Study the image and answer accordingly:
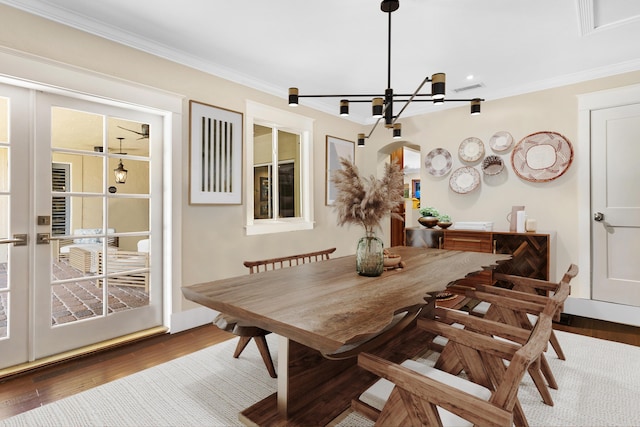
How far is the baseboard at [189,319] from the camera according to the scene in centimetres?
301

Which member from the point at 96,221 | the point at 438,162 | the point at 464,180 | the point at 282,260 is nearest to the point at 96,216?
the point at 96,221

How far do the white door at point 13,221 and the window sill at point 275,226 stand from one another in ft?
6.08

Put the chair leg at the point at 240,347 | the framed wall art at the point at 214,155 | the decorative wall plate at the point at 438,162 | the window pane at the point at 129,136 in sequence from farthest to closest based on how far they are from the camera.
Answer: the decorative wall plate at the point at 438,162, the framed wall art at the point at 214,155, the window pane at the point at 129,136, the chair leg at the point at 240,347

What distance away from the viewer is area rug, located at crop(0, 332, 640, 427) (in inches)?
69.5

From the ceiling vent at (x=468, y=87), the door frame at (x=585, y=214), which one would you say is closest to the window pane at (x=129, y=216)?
the ceiling vent at (x=468, y=87)

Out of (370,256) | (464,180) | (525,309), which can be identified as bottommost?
(525,309)

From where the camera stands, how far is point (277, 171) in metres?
4.10

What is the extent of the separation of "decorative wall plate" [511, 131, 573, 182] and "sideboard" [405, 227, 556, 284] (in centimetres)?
68

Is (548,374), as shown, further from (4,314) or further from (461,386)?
(4,314)

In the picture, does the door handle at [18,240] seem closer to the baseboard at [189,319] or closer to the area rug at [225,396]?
the area rug at [225,396]

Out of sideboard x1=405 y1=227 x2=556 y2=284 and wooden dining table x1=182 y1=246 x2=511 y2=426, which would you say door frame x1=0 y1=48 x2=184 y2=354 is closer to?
wooden dining table x1=182 y1=246 x2=511 y2=426

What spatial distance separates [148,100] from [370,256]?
229 cm

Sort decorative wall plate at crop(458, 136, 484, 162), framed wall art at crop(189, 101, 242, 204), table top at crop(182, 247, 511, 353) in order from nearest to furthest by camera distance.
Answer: table top at crop(182, 247, 511, 353) < framed wall art at crop(189, 101, 242, 204) < decorative wall plate at crop(458, 136, 484, 162)

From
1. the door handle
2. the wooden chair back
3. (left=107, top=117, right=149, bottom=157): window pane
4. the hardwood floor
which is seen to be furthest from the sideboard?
the door handle
